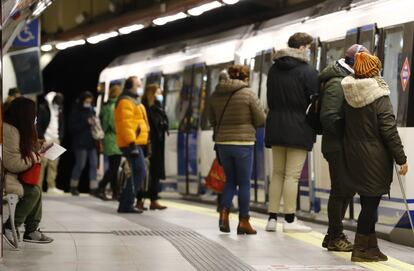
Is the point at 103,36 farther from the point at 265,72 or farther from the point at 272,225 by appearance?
the point at 272,225

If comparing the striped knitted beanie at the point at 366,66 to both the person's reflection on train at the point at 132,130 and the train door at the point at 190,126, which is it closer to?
the person's reflection on train at the point at 132,130

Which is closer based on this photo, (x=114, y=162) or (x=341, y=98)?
(x=341, y=98)

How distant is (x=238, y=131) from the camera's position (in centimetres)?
1013

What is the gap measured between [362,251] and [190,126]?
26.5ft

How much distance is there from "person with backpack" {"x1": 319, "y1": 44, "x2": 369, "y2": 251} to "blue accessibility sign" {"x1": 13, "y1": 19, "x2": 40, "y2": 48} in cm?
781

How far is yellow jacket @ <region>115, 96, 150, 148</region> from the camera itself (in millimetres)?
12352

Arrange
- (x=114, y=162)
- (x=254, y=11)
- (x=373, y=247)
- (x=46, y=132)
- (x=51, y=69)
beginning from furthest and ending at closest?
1. (x=51, y=69)
2. (x=254, y=11)
3. (x=46, y=132)
4. (x=114, y=162)
5. (x=373, y=247)

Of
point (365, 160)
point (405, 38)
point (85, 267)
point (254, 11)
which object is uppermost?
point (254, 11)

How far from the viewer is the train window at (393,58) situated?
1016 cm

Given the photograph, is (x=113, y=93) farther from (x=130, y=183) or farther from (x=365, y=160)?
(x=365, y=160)

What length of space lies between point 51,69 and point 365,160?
1951 centimetres

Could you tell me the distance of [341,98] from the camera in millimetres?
8797

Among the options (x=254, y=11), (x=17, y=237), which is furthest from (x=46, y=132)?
(x=17, y=237)

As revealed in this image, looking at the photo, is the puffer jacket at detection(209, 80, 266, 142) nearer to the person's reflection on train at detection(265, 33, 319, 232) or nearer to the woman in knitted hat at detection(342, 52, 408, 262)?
the person's reflection on train at detection(265, 33, 319, 232)
